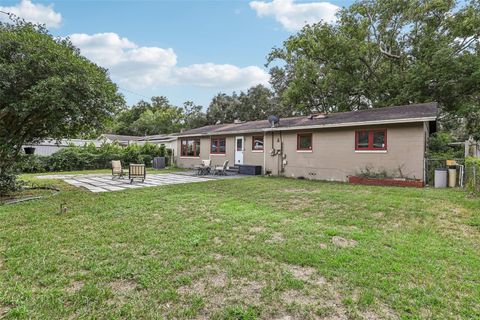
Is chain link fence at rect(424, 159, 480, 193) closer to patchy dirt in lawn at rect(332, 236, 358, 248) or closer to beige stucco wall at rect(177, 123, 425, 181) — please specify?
beige stucco wall at rect(177, 123, 425, 181)

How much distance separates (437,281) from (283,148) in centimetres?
1156

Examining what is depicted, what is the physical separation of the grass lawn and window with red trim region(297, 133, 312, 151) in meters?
6.83

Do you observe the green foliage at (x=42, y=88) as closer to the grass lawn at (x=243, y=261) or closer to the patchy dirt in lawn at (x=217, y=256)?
the grass lawn at (x=243, y=261)

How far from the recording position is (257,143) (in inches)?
631

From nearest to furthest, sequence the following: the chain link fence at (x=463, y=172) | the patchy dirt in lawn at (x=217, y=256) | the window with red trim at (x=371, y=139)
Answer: the patchy dirt in lawn at (x=217, y=256) < the chain link fence at (x=463, y=172) < the window with red trim at (x=371, y=139)

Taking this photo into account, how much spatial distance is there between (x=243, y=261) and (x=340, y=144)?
392 inches

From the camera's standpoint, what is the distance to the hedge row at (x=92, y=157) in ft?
60.3

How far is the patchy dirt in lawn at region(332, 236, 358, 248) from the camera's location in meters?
4.33

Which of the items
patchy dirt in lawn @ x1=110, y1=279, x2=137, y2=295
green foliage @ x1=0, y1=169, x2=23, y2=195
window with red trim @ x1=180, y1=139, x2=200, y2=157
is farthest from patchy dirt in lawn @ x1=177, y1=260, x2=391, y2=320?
window with red trim @ x1=180, y1=139, x2=200, y2=157

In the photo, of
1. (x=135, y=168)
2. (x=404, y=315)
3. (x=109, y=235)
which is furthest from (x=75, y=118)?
(x=404, y=315)

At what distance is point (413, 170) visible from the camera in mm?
10406

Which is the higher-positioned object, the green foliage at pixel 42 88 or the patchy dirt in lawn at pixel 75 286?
the green foliage at pixel 42 88

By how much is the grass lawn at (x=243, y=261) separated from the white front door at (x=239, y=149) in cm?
1014

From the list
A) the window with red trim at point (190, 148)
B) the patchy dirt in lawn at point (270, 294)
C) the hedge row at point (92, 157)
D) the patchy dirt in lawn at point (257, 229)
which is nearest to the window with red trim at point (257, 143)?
the window with red trim at point (190, 148)
